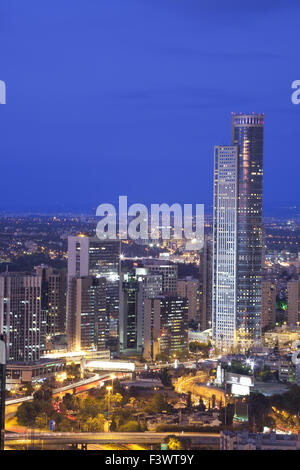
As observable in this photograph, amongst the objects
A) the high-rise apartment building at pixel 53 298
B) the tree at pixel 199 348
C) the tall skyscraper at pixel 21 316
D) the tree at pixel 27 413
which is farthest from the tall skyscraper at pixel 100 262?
the tree at pixel 27 413

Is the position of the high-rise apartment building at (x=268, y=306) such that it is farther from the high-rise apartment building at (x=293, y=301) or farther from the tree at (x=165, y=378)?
the tree at (x=165, y=378)

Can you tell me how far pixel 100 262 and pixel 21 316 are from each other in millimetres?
2366

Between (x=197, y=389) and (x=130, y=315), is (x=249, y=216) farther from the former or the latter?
(x=197, y=389)

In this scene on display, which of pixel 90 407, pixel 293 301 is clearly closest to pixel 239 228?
pixel 293 301

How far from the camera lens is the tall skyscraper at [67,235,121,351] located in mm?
12492

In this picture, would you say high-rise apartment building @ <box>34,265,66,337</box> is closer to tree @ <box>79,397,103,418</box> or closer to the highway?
tree @ <box>79,397,103,418</box>

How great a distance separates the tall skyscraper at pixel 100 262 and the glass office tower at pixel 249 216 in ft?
4.72

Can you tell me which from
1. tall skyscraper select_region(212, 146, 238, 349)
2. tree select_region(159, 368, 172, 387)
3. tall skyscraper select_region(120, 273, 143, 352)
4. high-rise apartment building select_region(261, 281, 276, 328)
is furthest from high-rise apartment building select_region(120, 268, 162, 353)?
tree select_region(159, 368, 172, 387)

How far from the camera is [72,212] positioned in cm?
1333

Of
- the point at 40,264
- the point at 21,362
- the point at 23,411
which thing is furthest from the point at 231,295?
the point at 23,411

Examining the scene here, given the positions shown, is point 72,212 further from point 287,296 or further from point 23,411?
point 23,411

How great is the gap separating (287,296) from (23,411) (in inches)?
270

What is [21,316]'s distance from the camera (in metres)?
10.8
